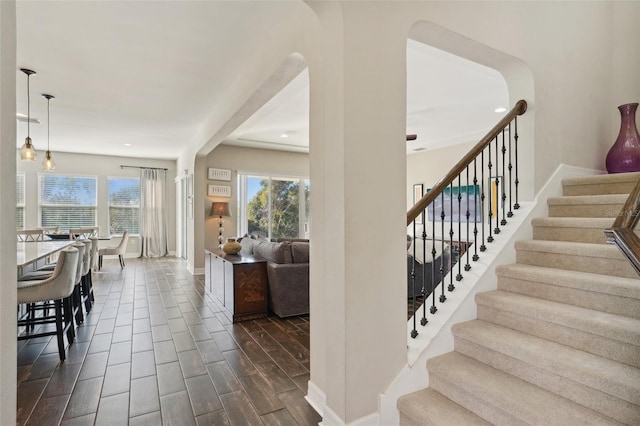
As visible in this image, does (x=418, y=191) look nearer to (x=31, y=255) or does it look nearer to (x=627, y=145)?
(x=627, y=145)

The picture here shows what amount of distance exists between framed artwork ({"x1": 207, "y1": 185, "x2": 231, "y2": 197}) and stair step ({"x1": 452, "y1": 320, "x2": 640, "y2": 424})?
5.96 metres

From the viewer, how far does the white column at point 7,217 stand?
0.94 metres

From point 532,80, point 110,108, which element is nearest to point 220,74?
point 110,108

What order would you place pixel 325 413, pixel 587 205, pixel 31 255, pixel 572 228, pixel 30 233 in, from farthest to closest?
pixel 30 233
pixel 31 255
pixel 587 205
pixel 572 228
pixel 325 413

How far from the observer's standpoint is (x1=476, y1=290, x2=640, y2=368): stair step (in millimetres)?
1607

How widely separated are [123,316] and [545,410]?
13.8 feet

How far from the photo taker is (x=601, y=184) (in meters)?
2.79

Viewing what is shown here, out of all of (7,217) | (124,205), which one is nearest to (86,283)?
(7,217)

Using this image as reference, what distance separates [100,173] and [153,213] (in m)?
1.67

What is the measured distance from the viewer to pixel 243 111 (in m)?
3.74

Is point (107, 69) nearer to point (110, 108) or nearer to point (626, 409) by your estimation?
point (110, 108)

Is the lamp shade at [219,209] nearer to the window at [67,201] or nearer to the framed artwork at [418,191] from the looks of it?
the window at [67,201]

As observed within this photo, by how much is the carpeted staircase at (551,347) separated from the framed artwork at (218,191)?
5948 mm

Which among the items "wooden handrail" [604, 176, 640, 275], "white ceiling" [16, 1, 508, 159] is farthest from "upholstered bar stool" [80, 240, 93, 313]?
"wooden handrail" [604, 176, 640, 275]
